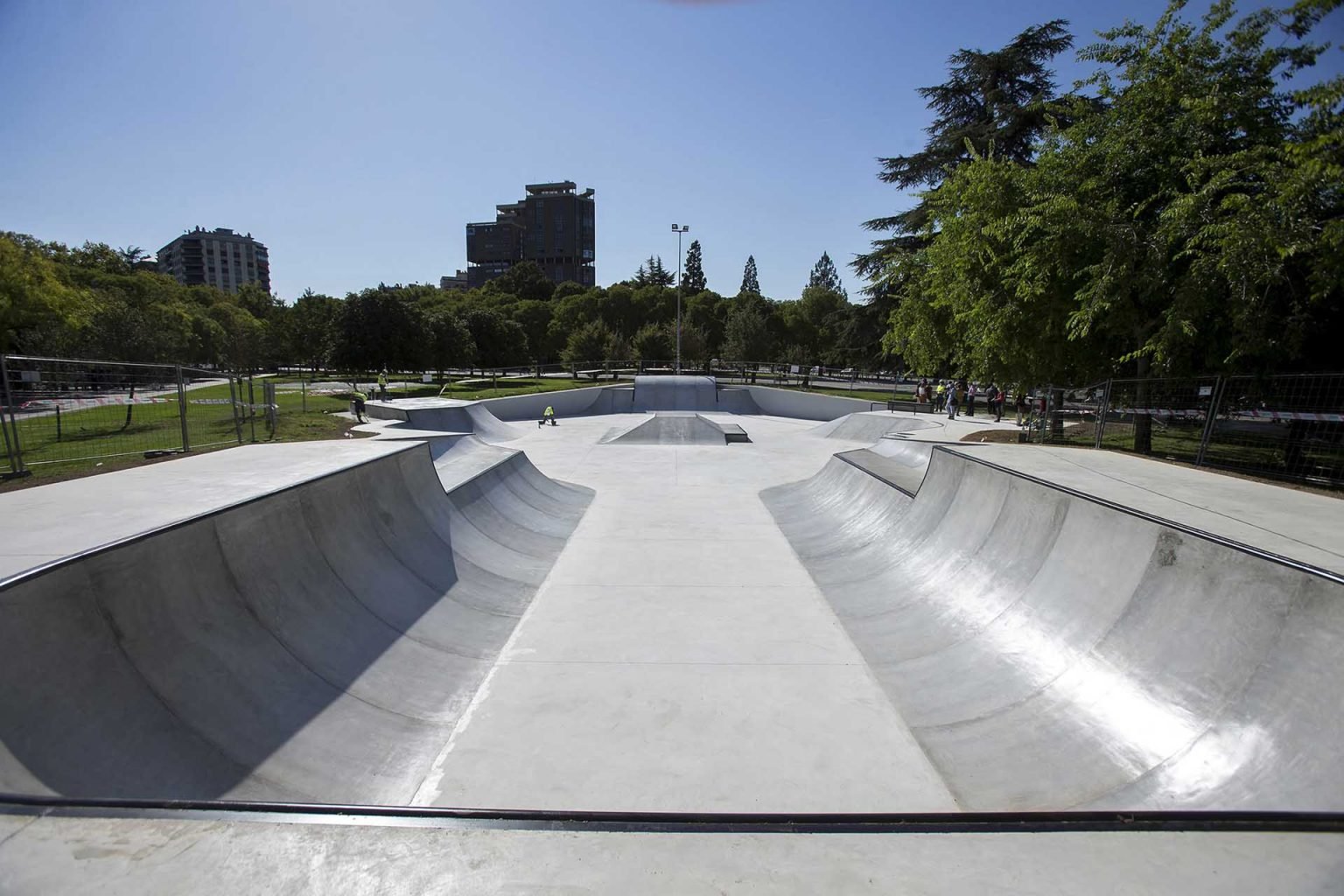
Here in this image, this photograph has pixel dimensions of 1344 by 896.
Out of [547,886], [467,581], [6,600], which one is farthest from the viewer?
[467,581]

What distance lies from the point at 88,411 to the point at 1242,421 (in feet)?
59.9

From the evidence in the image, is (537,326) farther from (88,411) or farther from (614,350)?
(88,411)

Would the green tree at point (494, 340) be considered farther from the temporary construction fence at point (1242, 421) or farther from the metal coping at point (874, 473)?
the temporary construction fence at point (1242, 421)

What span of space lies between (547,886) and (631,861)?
28cm

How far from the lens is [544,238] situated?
176 meters

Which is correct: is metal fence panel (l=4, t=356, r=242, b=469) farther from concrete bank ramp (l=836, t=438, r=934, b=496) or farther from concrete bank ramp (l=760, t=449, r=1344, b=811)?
concrete bank ramp (l=836, t=438, r=934, b=496)

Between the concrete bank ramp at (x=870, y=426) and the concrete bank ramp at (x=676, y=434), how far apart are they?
4.24m

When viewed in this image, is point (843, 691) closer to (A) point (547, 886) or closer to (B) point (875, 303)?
(A) point (547, 886)

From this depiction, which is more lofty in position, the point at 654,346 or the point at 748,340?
the point at 748,340

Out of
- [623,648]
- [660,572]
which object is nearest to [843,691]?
[623,648]

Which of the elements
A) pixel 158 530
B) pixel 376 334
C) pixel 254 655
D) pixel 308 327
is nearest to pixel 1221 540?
pixel 254 655

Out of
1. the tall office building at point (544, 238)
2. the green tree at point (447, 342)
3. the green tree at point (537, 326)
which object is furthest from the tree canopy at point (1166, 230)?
the tall office building at point (544, 238)

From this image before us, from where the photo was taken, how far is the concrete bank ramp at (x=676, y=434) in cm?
2189

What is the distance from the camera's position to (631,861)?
2.03 meters
